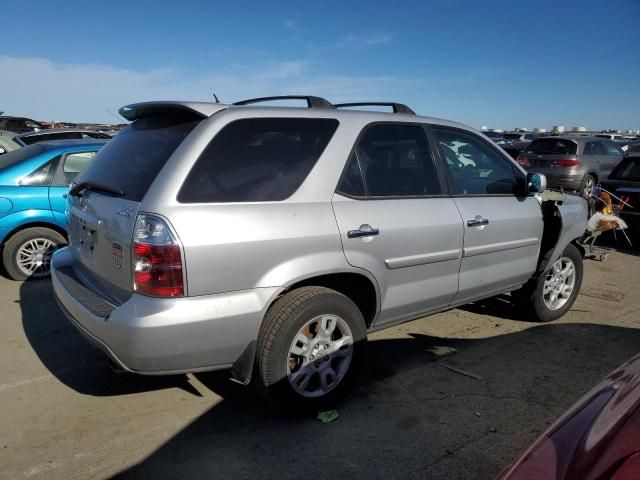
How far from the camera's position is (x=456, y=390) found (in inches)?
135

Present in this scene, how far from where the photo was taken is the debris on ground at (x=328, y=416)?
10.0 ft

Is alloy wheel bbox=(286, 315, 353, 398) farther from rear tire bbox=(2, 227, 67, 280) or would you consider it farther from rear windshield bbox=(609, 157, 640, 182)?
rear windshield bbox=(609, 157, 640, 182)

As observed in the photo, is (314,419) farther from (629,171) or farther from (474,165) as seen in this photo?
(629,171)

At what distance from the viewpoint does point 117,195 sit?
2.84 m

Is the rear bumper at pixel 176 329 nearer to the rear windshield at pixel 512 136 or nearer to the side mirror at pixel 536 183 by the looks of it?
the side mirror at pixel 536 183

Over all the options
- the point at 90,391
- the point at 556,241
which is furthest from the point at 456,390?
the point at 90,391

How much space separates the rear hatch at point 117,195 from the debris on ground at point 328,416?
135 centimetres

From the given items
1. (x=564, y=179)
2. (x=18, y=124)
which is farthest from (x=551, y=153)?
(x=18, y=124)

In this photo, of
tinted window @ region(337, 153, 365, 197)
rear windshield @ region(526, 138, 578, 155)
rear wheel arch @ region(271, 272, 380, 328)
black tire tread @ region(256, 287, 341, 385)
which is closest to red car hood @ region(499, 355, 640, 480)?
black tire tread @ region(256, 287, 341, 385)

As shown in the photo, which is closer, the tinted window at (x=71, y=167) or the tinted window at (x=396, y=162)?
the tinted window at (x=396, y=162)

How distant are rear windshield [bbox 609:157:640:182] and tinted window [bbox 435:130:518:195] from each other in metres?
5.72

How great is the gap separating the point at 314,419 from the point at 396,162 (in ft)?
5.75

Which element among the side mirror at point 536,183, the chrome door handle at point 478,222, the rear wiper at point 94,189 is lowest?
the chrome door handle at point 478,222

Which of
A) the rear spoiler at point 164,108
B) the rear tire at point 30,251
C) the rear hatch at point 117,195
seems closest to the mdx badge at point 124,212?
the rear hatch at point 117,195
